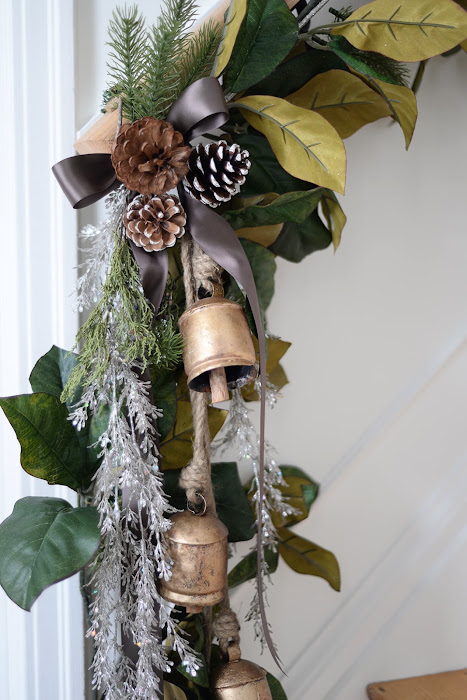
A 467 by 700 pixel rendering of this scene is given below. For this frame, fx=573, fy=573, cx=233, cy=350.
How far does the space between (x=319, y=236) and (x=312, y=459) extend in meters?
0.37

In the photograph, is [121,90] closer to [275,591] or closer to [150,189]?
[150,189]

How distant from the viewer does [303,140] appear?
0.59 m

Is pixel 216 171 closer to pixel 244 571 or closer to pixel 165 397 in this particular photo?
pixel 165 397

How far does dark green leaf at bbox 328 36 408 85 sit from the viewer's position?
25.1 inches

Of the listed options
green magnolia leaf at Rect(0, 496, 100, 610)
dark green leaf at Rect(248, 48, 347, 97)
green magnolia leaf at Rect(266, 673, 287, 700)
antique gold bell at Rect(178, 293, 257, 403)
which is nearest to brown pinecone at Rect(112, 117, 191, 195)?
antique gold bell at Rect(178, 293, 257, 403)

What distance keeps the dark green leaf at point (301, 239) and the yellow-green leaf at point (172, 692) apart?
1.85ft

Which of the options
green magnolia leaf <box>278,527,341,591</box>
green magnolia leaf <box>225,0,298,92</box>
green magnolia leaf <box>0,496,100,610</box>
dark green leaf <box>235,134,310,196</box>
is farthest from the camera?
green magnolia leaf <box>278,527,341,591</box>

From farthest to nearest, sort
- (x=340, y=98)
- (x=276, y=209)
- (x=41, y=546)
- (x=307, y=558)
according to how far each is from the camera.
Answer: (x=307, y=558) < (x=340, y=98) < (x=276, y=209) < (x=41, y=546)

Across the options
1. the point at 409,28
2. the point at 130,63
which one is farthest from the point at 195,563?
the point at 409,28

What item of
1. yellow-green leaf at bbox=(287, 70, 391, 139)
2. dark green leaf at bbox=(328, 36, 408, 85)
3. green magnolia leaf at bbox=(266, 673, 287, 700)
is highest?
dark green leaf at bbox=(328, 36, 408, 85)

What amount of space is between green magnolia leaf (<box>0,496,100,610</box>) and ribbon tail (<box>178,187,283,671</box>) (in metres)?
0.17

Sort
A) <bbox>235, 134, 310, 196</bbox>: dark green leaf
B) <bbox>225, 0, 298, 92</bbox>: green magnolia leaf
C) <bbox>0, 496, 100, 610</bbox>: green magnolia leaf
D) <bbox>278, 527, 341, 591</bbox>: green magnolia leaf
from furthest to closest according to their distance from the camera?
<bbox>278, 527, 341, 591</bbox>: green magnolia leaf < <bbox>235, 134, 310, 196</bbox>: dark green leaf < <bbox>225, 0, 298, 92</bbox>: green magnolia leaf < <bbox>0, 496, 100, 610</bbox>: green magnolia leaf

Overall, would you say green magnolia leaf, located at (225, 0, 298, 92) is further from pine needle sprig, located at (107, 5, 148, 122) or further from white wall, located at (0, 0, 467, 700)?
white wall, located at (0, 0, 467, 700)

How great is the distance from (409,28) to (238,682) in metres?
0.72
